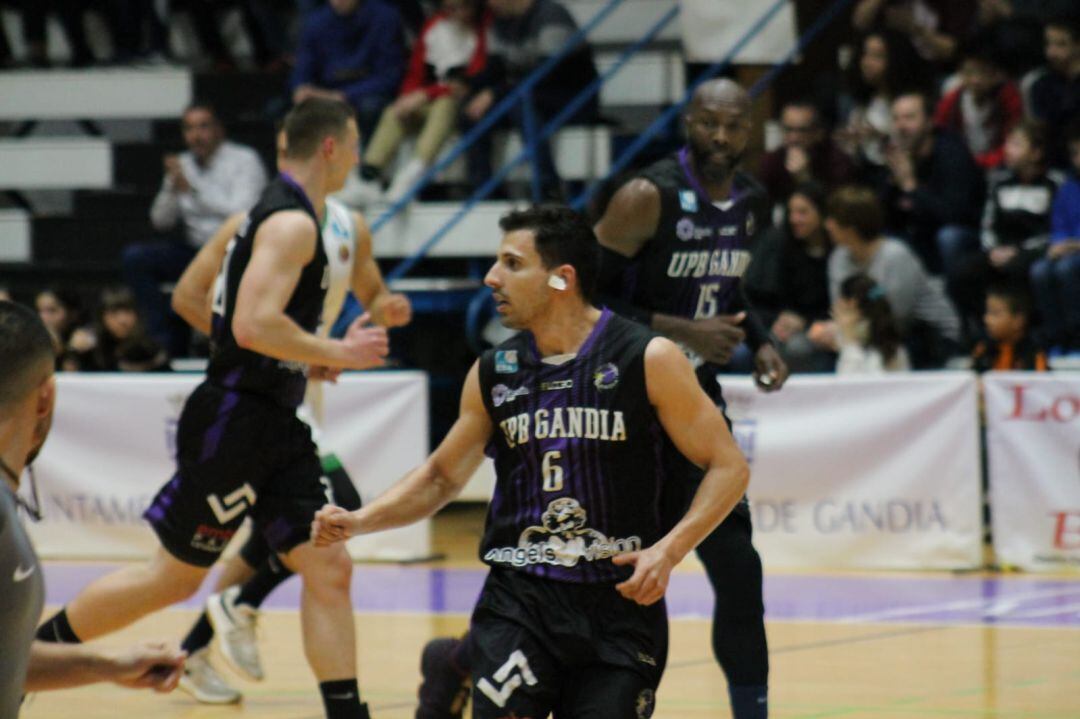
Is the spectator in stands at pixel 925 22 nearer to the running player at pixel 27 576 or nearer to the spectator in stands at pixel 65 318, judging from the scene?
the spectator in stands at pixel 65 318

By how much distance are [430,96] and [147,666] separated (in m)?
10.4

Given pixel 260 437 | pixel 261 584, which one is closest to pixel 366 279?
pixel 260 437

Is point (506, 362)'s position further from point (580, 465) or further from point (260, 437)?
point (260, 437)

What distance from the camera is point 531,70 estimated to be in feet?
43.1

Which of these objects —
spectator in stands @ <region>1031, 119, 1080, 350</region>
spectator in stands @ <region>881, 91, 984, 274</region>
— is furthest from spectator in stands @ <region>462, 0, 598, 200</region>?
spectator in stands @ <region>1031, 119, 1080, 350</region>

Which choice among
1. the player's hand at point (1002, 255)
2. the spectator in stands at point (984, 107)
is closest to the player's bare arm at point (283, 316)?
the player's hand at point (1002, 255)

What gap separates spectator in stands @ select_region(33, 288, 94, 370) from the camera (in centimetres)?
1209

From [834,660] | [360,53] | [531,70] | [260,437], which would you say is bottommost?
[834,660]

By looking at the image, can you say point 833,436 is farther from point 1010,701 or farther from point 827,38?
point 827,38

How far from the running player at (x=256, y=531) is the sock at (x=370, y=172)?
6396 millimetres

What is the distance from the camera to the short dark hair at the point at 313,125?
20.0 ft

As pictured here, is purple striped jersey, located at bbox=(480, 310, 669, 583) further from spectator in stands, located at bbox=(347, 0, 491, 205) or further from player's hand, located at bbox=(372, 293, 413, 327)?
spectator in stands, located at bbox=(347, 0, 491, 205)

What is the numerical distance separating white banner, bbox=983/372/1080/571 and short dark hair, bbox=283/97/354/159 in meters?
4.85

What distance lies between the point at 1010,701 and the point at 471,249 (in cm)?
716
